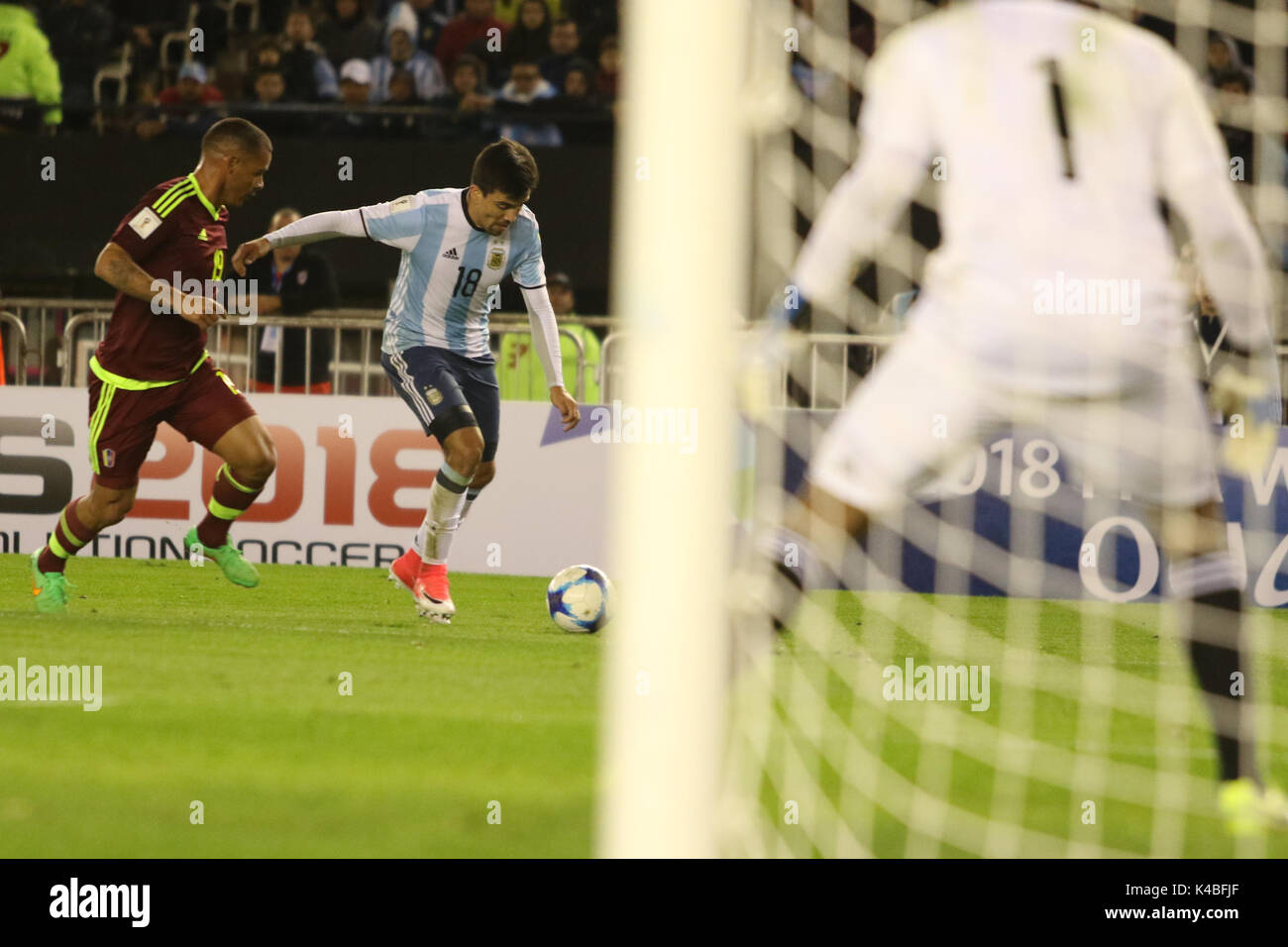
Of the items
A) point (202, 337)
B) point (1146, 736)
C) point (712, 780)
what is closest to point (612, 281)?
point (202, 337)

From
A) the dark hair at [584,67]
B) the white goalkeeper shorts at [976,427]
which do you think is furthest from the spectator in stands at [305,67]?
the white goalkeeper shorts at [976,427]

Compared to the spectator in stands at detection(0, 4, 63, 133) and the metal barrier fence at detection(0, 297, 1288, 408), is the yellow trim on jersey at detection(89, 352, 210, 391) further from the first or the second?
the spectator in stands at detection(0, 4, 63, 133)

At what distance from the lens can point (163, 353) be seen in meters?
7.46

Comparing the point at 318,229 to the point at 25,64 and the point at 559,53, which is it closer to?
the point at 559,53

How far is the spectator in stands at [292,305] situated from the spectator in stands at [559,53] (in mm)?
2510

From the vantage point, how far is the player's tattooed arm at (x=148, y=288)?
7207 millimetres

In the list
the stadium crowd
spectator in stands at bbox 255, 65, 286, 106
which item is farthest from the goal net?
spectator in stands at bbox 255, 65, 286, 106

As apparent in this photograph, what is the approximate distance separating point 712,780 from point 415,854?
39.1 inches

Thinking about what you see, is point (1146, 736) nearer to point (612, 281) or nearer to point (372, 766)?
point (372, 766)

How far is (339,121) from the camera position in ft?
41.6

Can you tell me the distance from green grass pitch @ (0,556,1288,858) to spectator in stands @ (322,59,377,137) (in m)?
5.29

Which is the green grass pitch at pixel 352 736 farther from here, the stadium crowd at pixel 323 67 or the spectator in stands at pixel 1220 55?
the stadium crowd at pixel 323 67

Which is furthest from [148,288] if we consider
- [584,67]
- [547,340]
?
[584,67]

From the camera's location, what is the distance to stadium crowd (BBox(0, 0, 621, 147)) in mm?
12562
